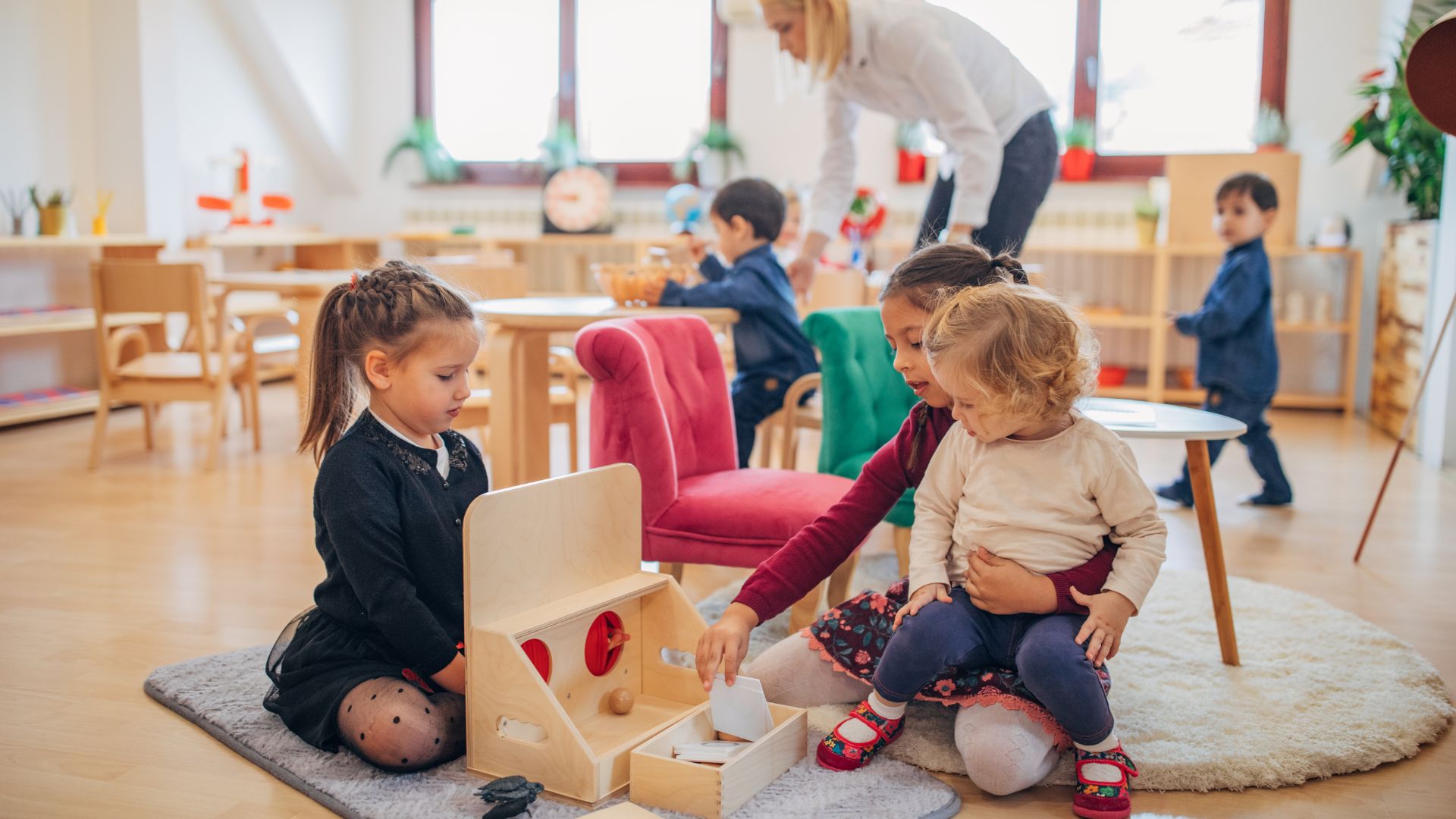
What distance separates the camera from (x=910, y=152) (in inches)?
237

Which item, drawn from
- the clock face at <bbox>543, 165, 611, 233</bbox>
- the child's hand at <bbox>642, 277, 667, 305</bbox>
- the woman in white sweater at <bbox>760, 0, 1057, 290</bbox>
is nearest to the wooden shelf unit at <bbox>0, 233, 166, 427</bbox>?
the clock face at <bbox>543, 165, 611, 233</bbox>

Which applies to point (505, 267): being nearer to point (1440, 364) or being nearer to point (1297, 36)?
point (1440, 364)

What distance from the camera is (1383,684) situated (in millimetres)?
1911

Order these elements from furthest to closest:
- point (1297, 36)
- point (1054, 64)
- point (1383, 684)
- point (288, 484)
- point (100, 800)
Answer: point (1054, 64) → point (1297, 36) → point (288, 484) → point (1383, 684) → point (100, 800)

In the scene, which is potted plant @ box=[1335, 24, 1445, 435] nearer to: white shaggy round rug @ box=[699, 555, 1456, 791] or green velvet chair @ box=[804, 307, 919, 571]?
white shaggy round rug @ box=[699, 555, 1456, 791]

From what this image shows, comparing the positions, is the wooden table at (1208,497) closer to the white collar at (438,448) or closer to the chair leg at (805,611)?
the chair leg at (805,611)

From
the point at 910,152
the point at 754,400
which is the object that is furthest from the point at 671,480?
the point at 910,152

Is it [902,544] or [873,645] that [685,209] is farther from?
[873,645]

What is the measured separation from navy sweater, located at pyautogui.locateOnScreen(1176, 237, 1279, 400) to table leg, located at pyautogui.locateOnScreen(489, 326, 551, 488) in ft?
6.08

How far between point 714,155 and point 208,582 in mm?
4221

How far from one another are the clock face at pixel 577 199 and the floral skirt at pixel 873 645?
4.76 m

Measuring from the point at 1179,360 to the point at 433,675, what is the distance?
4.98 meters

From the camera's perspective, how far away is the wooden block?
1.41 metres

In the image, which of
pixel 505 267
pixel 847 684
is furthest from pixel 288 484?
pixel 847 684
